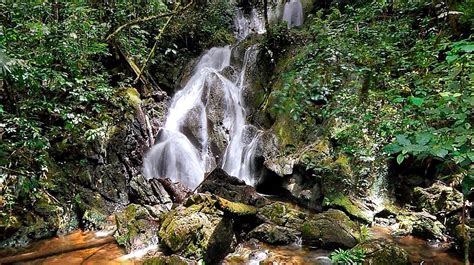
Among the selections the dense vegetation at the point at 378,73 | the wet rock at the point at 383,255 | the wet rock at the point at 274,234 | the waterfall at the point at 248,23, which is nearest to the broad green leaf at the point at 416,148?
the dense vegetation at the point at 378,73

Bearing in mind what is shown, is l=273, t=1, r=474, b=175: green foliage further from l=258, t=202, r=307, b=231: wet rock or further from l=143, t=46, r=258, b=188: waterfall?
l=143, t=46, r=258, b=188: waterfall

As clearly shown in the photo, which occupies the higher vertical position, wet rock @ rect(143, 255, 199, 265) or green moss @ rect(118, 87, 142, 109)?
green moss @ rect(118, 87, 142, 109)

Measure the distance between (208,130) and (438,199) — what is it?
6.58m

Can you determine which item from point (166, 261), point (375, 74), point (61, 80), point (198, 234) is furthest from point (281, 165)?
point (61, 80)

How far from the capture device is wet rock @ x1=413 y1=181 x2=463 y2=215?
575 centimetres

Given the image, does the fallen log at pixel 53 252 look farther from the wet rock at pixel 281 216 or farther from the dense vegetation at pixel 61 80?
the wet rock at pixel 281 216

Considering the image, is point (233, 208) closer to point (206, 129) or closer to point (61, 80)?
point (61, 80)

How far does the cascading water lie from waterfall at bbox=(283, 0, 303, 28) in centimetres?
328

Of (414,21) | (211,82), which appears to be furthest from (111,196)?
(414,21)

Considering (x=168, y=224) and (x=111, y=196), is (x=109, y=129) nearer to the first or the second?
(x=111, y=196)

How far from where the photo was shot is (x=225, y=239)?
203 inches

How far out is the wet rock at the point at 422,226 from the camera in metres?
5.52

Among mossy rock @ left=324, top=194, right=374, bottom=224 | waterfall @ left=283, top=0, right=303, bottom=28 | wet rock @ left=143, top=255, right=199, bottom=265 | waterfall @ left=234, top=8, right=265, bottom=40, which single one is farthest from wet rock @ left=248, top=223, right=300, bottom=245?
waterfall @ left=234, top=8, right=265, bottom=40

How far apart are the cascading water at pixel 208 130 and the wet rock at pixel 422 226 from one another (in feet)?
12.6
